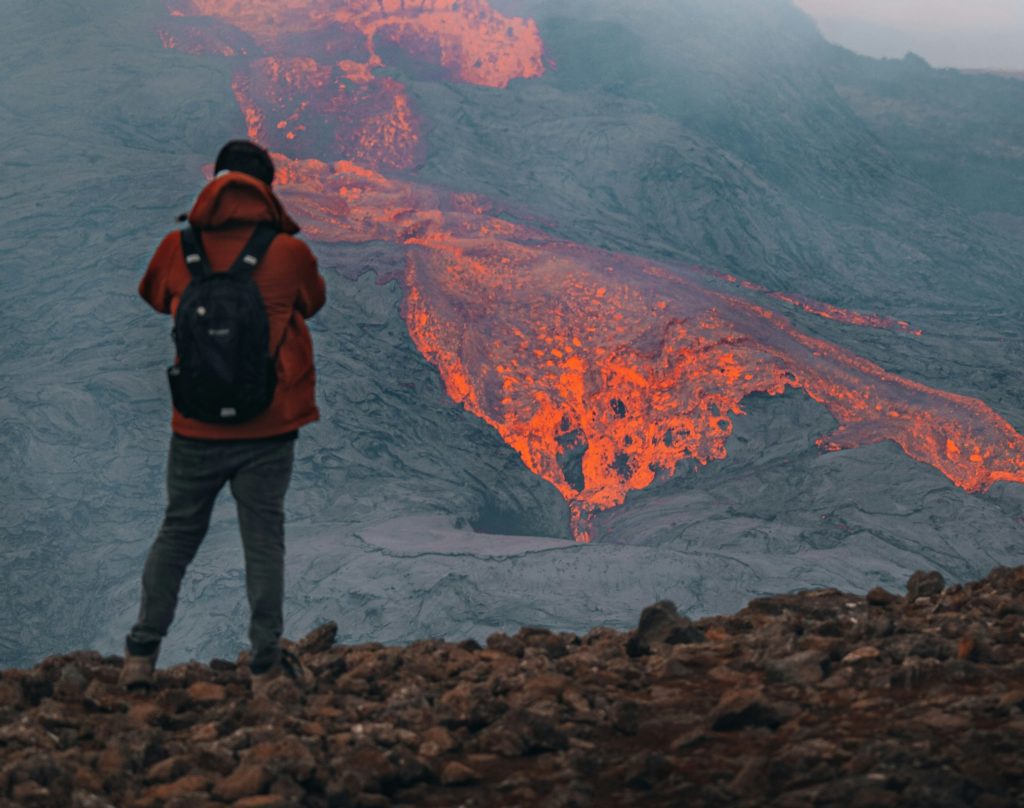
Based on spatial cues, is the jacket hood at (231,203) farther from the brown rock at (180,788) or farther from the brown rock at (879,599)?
the brown rock at (879,599)

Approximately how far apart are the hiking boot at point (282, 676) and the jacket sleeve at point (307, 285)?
1.30 m

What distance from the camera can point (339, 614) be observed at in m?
24.2

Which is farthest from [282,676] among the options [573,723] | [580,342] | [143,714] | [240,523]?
[580,342]

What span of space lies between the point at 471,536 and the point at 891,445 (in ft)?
31.9

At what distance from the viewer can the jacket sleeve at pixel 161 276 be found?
4.74 m

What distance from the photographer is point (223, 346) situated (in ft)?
14.9

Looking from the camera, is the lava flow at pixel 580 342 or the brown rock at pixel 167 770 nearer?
the brown rock at pixel 167 770

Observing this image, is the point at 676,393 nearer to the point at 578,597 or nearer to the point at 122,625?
the point at 578,597

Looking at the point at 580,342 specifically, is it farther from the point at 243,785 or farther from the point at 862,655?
the point at 243,785

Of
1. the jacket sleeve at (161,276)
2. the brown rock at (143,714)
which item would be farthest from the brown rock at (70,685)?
the jacket sleeve at (161,276)

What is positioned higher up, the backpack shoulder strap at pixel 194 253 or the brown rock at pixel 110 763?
the backpack shoulder strap at pixel 194 253

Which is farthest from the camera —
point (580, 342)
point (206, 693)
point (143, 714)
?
point (580, 342)

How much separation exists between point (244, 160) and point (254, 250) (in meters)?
0.40

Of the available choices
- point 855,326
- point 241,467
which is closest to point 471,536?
point 855,326
